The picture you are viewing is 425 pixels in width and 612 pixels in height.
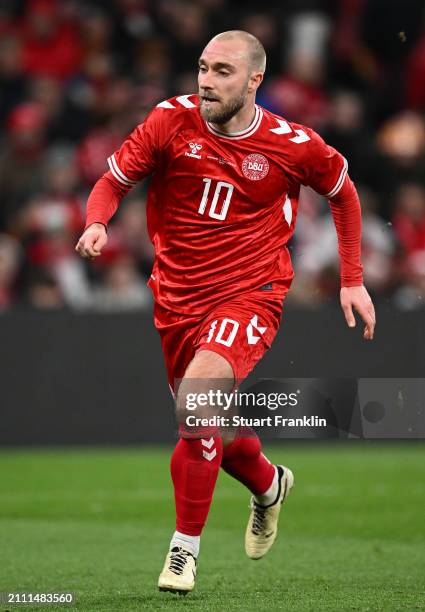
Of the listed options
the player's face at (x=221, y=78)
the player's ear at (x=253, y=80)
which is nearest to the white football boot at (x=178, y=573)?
the player's face at (x=221, y=78)

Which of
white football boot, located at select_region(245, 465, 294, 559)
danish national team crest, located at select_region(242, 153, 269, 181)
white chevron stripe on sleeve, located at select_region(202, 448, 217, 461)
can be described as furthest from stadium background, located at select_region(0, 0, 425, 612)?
danish national team crest, located at select_region(242, 153, 269, 181)

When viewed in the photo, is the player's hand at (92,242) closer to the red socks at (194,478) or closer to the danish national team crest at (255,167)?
the danish national team crest at (255,167)

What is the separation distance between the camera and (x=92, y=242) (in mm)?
5730

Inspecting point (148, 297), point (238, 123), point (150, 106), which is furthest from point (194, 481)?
point (150, 106)

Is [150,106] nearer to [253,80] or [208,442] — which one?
[253,80]

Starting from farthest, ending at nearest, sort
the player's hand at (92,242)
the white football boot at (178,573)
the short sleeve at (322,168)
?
the short sleeve at (322,168) < the white football boot at (178,573) < the player's hand at (92,242)

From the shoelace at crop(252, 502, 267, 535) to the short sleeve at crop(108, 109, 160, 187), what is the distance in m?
1.81

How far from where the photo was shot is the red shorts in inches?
236

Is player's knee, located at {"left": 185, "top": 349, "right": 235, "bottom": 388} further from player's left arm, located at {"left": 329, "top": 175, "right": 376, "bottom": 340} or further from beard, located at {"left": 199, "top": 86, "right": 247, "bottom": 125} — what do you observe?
beard, located at {"left": 199, "top": 86, "right": 247, "bottom": 125}

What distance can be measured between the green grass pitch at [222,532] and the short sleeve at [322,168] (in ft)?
6.07

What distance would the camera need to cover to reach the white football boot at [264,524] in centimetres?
678

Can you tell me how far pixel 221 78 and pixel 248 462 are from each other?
6.12ft

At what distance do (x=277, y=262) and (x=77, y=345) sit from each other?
6237mm

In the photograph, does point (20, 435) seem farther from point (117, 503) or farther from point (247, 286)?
point (247, 286)
